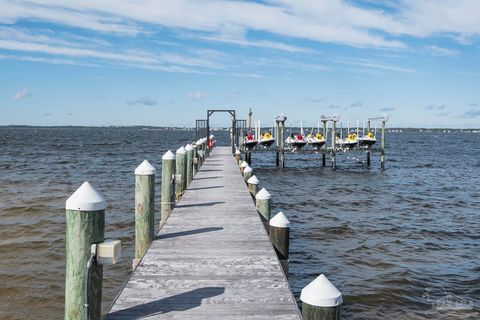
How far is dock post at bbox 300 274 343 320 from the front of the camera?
3824mm

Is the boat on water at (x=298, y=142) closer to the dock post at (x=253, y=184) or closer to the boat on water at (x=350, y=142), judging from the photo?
the boat on water at (x=350, y=142)

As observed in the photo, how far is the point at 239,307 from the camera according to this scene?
488cm

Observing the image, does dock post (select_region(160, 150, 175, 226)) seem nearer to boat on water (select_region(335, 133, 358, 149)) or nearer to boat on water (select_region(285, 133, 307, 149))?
boat on water (select_region(285, 133, 307, 149))

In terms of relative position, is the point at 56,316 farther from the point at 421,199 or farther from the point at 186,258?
Result: the point at 421,199

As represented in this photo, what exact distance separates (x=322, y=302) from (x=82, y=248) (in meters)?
2.16

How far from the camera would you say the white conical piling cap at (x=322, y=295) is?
12.5 feet

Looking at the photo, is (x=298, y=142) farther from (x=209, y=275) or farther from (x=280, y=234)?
(x=209, y=275)

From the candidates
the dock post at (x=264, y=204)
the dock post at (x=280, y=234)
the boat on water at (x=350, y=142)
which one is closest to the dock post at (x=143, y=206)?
the dock post at (x=280, y=234)

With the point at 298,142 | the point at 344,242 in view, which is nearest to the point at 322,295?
the point at 344,242

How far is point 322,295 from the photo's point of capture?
3.83 metres

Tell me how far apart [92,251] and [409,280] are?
27.3ft

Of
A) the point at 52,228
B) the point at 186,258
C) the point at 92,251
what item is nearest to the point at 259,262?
the point at 186,258

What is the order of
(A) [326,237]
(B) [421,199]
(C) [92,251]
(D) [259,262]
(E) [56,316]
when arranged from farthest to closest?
(B) [421,199], (A) [326,237], (E) [56,316], (D) [259,262], (C) [92,251]

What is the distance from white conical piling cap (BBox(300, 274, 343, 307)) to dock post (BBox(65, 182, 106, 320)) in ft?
6.37
